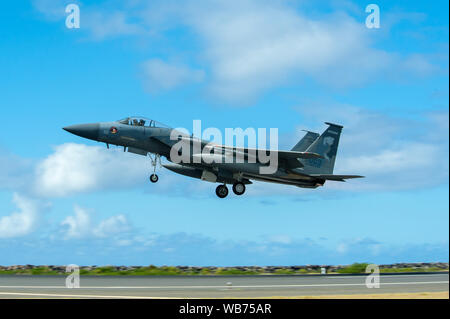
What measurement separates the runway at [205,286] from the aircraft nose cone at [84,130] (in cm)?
751

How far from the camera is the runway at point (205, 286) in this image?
20703 millimetres

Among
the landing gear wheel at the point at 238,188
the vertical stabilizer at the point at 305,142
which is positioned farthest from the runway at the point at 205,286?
the vertical stabilizer at the point at 305,142

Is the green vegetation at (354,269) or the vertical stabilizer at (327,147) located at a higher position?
the vertical stabilizer at (327,147)

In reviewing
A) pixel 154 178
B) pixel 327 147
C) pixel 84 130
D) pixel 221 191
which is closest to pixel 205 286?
pixel 154 178

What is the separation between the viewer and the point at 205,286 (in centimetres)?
2417

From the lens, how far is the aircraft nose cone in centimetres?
2919

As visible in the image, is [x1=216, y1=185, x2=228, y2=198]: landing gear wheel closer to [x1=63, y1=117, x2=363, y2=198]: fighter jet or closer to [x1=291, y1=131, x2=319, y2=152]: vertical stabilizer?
[x1=63, y1=117, x2=363, y2=198]: fighter jet

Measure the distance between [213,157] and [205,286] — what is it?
339 inches

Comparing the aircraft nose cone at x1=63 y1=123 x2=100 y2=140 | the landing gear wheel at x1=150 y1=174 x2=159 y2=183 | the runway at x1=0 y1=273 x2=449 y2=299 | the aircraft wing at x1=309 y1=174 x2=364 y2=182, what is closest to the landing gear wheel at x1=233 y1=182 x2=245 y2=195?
the aircraft wing at x1=309 y1=174 x2=364 y2=182

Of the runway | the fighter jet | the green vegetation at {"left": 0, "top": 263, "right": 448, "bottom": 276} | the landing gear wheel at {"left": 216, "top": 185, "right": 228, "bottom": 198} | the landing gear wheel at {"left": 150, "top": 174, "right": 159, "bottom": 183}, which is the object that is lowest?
the runway

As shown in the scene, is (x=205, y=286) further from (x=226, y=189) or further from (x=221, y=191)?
(x=226, y=189)

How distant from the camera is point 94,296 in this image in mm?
19734

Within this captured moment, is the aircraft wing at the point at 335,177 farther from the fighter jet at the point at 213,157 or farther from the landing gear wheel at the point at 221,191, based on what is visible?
the landing gear wheel at the point at 221,191
